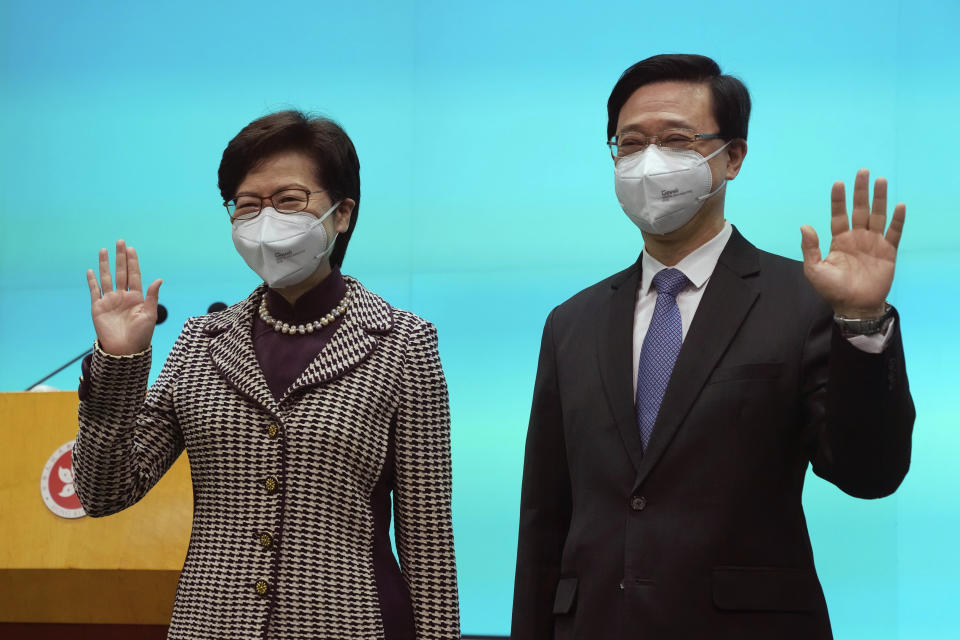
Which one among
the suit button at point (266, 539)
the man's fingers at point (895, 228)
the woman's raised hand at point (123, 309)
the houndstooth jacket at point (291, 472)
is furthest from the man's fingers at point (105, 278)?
the man's fingers at point (895, 228)

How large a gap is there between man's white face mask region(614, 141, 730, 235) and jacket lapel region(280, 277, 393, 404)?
49cm

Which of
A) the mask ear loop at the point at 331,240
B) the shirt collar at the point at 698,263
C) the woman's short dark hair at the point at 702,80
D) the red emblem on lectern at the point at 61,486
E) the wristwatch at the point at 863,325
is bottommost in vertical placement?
the red emblem on lectern at the point at 61,486

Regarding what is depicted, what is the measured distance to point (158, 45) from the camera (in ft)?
16.1

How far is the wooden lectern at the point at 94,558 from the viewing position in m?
2.35

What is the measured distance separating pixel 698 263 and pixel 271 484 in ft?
2.69

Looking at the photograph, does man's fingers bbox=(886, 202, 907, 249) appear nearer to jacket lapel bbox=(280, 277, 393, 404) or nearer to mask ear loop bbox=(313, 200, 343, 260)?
jacket lapel bbox=(280, 277, 393, 404)

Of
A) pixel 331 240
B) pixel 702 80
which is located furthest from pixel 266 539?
pixel 702 80

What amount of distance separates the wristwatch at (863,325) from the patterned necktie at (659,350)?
319mm

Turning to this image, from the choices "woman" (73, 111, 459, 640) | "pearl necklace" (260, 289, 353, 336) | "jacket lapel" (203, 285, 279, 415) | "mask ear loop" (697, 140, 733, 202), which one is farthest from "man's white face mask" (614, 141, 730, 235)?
"jacket lapel" (203, 285, 279, 415)

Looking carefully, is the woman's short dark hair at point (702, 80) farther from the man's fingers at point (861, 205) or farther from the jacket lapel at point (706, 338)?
the man's fingers at point (861, 205)

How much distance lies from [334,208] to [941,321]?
8.24 feet

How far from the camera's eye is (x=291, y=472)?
192 cm

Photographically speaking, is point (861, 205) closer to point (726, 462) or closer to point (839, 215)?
point (839, 215)

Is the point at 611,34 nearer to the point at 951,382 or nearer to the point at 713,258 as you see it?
the point at 951,382
